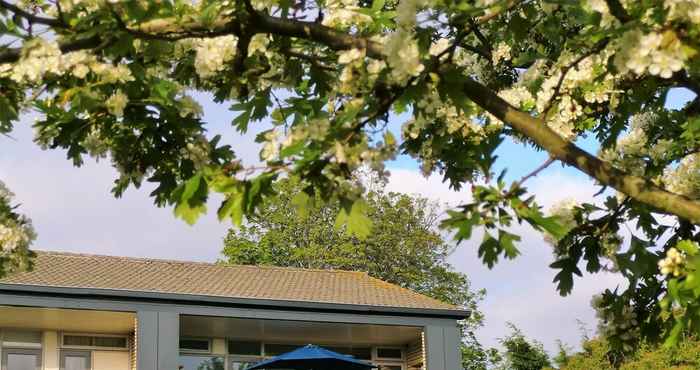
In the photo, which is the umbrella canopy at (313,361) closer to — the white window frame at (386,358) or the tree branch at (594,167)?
the white window frame at (386,358)

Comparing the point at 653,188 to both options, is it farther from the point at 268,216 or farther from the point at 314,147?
the point at 268,216

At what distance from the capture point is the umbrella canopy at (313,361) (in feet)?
67.2

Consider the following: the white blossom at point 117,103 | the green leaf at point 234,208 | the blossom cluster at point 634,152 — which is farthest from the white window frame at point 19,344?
the green leaf at point 234,208

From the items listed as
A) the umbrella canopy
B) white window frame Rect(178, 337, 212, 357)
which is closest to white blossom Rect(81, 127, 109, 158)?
the umbrella canopy

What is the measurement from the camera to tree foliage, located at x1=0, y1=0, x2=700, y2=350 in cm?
426

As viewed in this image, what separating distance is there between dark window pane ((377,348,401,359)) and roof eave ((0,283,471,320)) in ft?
10.1

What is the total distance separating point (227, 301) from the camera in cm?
2345

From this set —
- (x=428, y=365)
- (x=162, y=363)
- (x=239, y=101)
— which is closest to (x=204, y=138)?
(x=239, y=101)

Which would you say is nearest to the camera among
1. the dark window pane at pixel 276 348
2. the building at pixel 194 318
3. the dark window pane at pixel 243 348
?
the building at pixel 194 318

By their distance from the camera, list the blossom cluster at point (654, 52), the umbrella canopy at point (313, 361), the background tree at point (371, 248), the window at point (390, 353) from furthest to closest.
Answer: the background tree at point (371, 248) → the window at point (390, 353) → the umbrella canopy at point (313, 361) → the blossom cluster at point (654, 52)

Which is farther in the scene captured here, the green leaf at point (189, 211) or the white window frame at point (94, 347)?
the white window frame at point (94, 347)

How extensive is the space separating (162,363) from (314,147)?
19474mm

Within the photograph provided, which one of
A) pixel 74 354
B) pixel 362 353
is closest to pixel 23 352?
pixel 74 354

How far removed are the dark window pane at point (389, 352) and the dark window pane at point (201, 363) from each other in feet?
15.0
